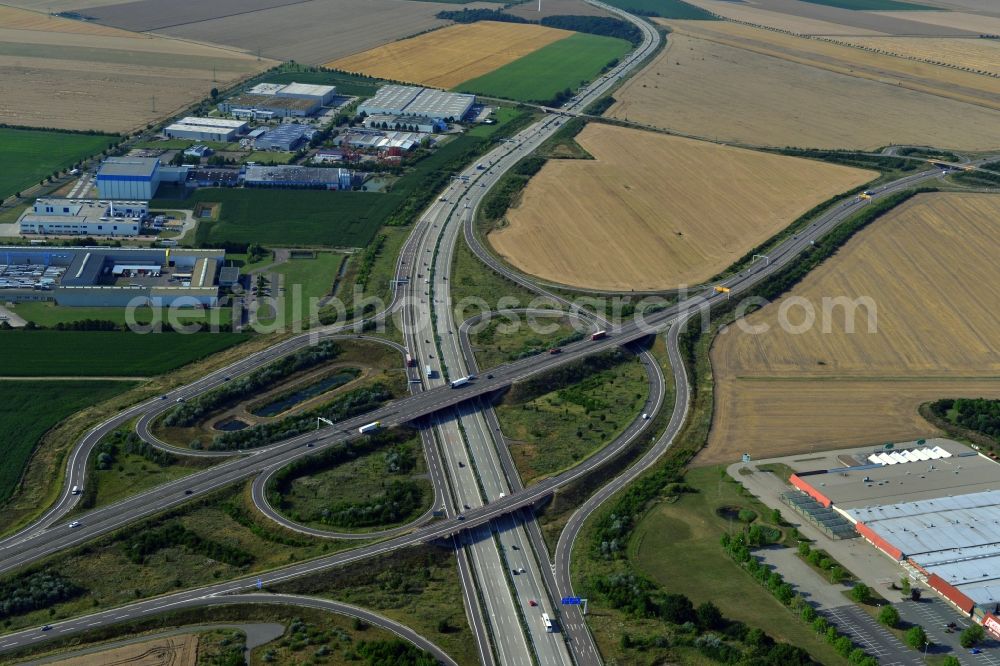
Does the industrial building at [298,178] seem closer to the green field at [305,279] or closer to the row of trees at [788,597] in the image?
the green field at [305,279]

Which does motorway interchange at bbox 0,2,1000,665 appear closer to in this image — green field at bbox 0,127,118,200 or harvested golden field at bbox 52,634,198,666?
harvested golden field at bbox 52,634,198,666

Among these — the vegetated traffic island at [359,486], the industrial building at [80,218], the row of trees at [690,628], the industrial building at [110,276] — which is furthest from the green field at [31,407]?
the row of trees at [690,628]

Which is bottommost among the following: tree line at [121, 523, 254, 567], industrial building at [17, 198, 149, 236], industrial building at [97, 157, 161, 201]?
tree line at [121, 523, 254, 567]

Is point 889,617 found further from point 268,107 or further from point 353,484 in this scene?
point 268,107

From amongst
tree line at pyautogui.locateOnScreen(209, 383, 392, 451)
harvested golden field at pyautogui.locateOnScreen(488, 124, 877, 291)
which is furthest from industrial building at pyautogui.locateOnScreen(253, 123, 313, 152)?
tree line at pyautogui.locateOnScreen(209, 383, 392, 451)

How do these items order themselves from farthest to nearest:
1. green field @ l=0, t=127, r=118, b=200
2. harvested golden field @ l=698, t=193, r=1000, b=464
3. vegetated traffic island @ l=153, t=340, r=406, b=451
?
green field @ l=0, t=127, r=118, b=200 → harvested golden field @ l=698, t=193, r=1000, b=464 → vegetated traffic island @ l=153, t=340, r=406, b=451
